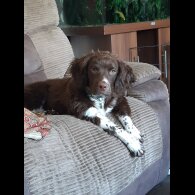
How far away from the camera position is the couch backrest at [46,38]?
3215 mm

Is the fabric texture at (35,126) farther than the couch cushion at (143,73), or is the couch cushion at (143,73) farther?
the couch cushion at (143,73)

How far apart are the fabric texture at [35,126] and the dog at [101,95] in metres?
0.34

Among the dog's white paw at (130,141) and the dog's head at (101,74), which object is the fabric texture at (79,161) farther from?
the dog's head at (101,74)

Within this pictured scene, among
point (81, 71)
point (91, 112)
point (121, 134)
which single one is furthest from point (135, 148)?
point (81, 71)

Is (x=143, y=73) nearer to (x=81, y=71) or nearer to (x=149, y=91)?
(x=149, y=91)

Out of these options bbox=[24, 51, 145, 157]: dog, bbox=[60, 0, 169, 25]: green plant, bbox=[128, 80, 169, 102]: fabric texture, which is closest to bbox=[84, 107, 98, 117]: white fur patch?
bbox=[24, 51, 145, 157]: dog

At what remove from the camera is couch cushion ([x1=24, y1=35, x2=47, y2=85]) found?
2.99 meters

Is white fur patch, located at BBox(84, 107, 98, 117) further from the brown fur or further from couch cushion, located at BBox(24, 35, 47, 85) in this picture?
couch cushion, located at BBox(24, 35, 47, 85)

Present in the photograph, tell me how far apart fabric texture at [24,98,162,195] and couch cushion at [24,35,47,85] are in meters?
0.90

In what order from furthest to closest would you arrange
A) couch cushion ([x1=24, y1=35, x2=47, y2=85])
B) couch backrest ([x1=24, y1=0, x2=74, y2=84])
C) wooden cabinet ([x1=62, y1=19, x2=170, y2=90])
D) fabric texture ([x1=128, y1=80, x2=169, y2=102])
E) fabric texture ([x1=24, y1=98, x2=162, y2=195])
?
wooden cabinet ([x1=62, y1=19, x2=170, y2=90]) < couch backrest ([x1=24, y1=0, x2=74, y2=84]) < couch cushion ([x1=24, y1=35, x2=47, y2=85]) < fabric texture ([x1=128, y1=80, x2=169, y2=102]) < fabric texture ([x1=24, y1=98, x2=162, y2=195])

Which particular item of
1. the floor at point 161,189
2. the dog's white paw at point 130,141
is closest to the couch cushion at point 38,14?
the dog's white paw at point 130,141
